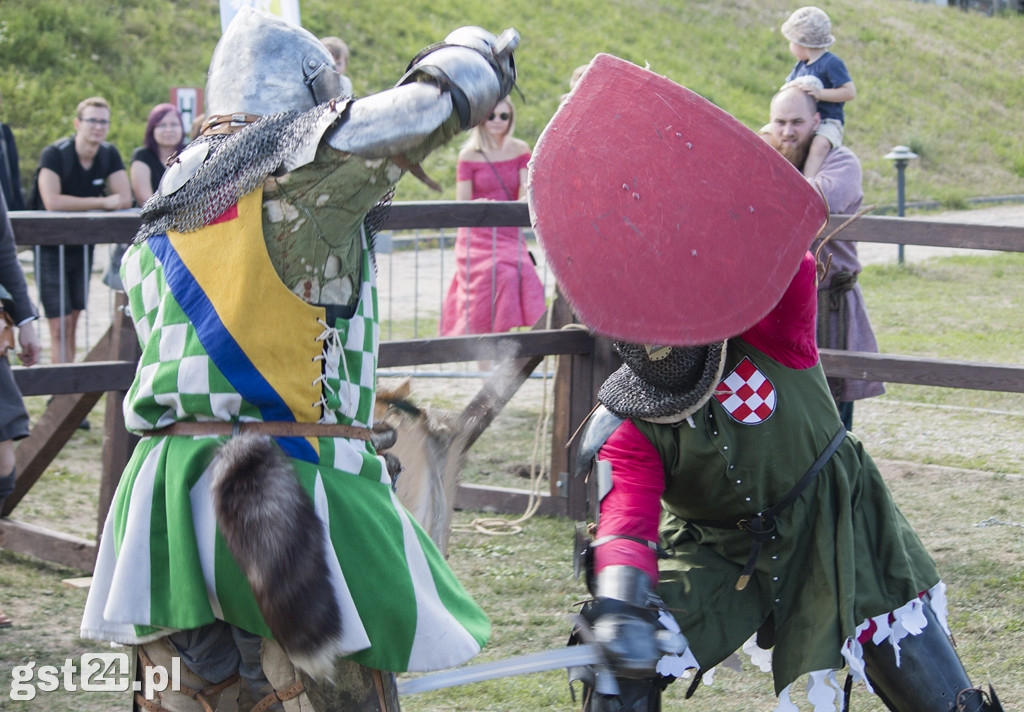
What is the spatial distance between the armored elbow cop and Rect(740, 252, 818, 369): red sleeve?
2.29ft

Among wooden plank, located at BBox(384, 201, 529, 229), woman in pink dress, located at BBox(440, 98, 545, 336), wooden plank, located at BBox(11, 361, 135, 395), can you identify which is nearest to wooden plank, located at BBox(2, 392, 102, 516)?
wooden plank, located at BBox(11, 361, 135, 395)

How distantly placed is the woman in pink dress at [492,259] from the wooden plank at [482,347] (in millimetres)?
964

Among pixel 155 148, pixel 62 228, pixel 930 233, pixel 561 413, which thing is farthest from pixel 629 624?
pixel 155 148

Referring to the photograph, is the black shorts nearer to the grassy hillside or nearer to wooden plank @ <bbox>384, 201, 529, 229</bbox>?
wooden plank @ <bbox>384, 201, 529, 229</bbox>

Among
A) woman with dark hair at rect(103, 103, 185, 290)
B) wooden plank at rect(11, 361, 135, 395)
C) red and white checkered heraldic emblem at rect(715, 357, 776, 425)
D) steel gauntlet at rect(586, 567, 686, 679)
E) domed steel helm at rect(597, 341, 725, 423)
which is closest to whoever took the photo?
steel gauntlet at rect(586, 567, 686, 679)

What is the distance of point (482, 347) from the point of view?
4.96 metres

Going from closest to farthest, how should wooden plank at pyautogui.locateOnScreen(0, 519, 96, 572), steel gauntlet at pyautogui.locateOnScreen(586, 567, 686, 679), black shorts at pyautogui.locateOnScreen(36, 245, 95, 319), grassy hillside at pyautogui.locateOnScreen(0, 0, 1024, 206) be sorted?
steel gauntlet at pyautogui.locateOnScreen(586, 567, 686, 679)
wooden plank at pyautogui.locateOnScreen(0, 519, 96, 572)
black shorts at pyautogui.locateOnScreen(36, 245, 95, 319)
grassy hillside at pyautogui.locateOnScreen(0, 0, 1024, 206)

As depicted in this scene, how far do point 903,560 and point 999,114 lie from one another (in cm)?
2439

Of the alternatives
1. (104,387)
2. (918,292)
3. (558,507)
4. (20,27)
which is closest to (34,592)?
(104,387)

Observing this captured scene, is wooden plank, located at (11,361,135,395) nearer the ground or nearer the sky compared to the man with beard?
nearer the ground

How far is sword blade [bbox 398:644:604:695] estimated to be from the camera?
2.11 meters

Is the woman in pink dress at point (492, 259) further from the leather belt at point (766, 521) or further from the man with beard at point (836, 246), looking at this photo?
the leather belt at point (766, 521)

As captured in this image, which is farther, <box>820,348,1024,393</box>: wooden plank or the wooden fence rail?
<box>820,348,1024,393</box>: wooden plank

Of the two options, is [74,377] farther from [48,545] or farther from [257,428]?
[257,428]
